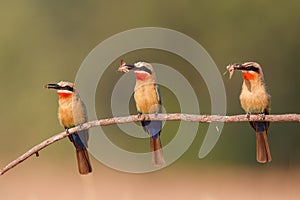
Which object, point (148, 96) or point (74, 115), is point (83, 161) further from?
point (148, 96)

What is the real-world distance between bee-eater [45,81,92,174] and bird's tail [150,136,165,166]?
294 mm

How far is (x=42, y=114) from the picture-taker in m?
15.4

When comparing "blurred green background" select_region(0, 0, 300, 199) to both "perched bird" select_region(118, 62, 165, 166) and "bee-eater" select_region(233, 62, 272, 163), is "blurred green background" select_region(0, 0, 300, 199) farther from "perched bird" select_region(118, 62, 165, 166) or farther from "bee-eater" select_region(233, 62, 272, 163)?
"bee-eater" select_region(233, 62, 272, 163)

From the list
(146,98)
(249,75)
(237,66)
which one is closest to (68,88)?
(146,98)

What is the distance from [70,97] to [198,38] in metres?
11.9

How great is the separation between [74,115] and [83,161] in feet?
2.18

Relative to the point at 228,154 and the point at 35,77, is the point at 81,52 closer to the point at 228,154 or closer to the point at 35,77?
the point at 35,77

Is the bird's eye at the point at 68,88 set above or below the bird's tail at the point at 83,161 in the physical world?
above

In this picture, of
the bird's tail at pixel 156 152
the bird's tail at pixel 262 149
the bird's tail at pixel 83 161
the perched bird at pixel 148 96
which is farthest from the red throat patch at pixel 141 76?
the bird's tail at pixel 262 149

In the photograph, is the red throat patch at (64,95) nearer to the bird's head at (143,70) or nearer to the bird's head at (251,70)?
the bird's head at (143,70)

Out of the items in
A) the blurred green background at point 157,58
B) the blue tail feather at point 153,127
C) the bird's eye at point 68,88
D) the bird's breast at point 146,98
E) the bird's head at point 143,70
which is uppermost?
the blurred green background at point 157,58

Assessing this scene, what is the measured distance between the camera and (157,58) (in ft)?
52.4

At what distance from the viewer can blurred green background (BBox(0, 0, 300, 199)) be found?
15.2 meters

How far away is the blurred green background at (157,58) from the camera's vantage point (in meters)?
15.2
